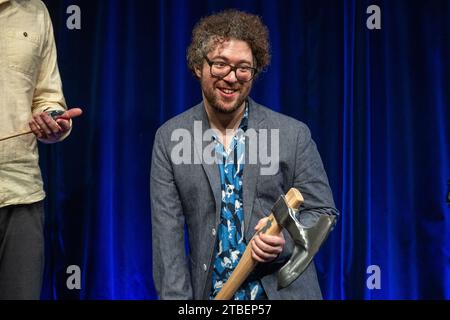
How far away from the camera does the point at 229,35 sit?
1990mm

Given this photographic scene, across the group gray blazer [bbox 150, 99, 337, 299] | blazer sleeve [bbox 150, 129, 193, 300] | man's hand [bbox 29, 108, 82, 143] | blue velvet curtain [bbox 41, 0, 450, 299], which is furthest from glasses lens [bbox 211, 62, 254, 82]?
blue velvet curtain [bbox 41, 0, 450, 299]

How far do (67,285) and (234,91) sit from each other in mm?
1630

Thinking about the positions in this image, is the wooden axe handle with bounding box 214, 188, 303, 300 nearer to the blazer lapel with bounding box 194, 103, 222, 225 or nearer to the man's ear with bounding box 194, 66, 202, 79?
the blazer lapel with bounding box 194, 103, 222, 225

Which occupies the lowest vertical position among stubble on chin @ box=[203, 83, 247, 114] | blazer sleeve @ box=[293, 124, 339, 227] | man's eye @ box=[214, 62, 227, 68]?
blazer sleeve @ box=[293, 124, 339, 227]

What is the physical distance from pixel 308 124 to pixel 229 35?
4.20 ft

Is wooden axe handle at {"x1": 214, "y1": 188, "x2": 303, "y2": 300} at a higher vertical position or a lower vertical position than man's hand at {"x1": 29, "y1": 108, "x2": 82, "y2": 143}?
lower

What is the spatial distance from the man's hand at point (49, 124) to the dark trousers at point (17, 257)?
23 cm

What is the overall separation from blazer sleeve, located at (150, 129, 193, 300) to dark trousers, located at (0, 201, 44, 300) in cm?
36

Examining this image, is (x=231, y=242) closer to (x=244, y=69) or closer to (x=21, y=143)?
(x=244, y=69)

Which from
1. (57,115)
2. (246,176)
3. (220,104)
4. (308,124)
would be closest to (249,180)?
(246,176)

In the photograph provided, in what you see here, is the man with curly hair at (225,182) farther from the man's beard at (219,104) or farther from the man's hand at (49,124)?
the man's hand at (49,124)

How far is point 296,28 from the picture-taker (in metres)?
3.18

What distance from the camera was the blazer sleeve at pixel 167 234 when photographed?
6.25ft

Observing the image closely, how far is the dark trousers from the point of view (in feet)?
6.21
